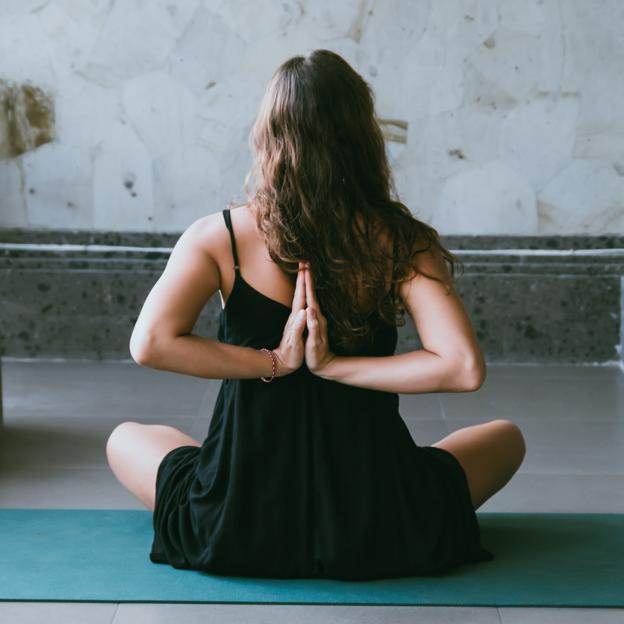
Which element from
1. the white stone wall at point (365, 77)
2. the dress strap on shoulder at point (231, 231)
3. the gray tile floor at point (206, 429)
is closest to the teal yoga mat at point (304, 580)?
the gray tile floor at point (206, 429)

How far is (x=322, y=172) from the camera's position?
2516mm

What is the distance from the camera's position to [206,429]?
15.0 feet

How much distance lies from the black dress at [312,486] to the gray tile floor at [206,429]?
0.16 meters

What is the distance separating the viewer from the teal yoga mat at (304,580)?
2686mm

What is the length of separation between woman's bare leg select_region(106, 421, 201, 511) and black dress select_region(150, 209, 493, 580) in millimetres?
360

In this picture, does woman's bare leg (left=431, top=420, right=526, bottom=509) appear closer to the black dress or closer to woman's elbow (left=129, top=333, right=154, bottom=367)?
the black dress

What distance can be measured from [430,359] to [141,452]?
98cm

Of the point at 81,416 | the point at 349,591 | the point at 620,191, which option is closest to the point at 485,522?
the point at 349,591

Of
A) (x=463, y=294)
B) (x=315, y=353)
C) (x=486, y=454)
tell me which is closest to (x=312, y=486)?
(x=315, y=353)

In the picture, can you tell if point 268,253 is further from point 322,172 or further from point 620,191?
point 620,191

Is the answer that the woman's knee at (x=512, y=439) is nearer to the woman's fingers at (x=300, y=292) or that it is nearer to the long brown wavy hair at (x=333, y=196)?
the long brown wavy hair at (x=333, y=196)

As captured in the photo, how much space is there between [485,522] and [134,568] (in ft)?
3.55

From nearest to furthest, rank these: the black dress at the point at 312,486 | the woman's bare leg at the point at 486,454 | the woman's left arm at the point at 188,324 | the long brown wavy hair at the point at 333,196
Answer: the long brown wavy hair at the point at 333,196, the woman's left arm at the point at 188,324, the black dress at the point at 312,486, the woman's bare leg at the point at 486,454

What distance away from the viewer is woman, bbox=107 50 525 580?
2.54 meters
